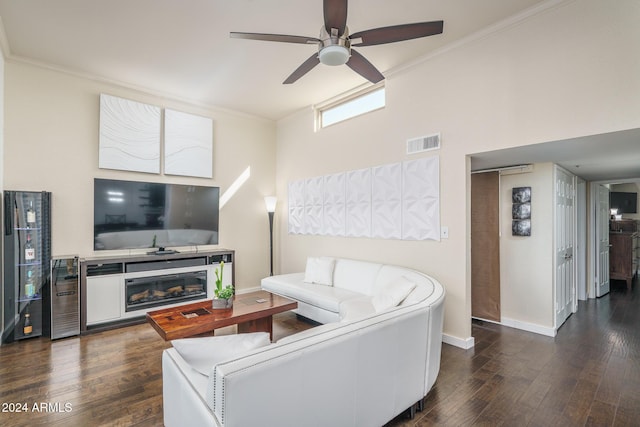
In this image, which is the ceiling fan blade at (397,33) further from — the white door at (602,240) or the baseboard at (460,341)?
the white door at (602,240)

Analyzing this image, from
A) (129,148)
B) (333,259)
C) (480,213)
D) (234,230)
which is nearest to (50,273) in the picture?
(129,148)

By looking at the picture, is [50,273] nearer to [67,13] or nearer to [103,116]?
[103,116]

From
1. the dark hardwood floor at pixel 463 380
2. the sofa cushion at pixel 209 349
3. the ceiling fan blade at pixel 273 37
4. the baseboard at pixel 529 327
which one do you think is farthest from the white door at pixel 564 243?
the sofa cushion at pixel 209 349

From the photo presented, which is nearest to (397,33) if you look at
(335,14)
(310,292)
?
(335,14)

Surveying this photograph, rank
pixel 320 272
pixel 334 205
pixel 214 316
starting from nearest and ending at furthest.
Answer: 1. pixel 214 316
2. pixel 320 272
3. pixel 334 205

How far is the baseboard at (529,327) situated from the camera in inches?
140

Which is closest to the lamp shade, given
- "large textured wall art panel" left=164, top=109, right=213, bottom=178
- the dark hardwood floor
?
"large textured wall art panel" left=164, top=109, right=213, bottom=178

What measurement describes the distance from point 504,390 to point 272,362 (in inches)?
85.0

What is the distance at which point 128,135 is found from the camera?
174 inches

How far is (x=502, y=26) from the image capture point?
119 inches

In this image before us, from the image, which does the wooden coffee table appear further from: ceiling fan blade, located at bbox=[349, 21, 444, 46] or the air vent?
ceiling fan blade, located at bbox=[349, 21, 444, 46]

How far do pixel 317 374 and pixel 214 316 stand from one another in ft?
5.58

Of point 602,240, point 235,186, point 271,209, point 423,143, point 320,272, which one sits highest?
point 423,143

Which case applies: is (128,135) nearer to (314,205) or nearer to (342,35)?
(314,205)
